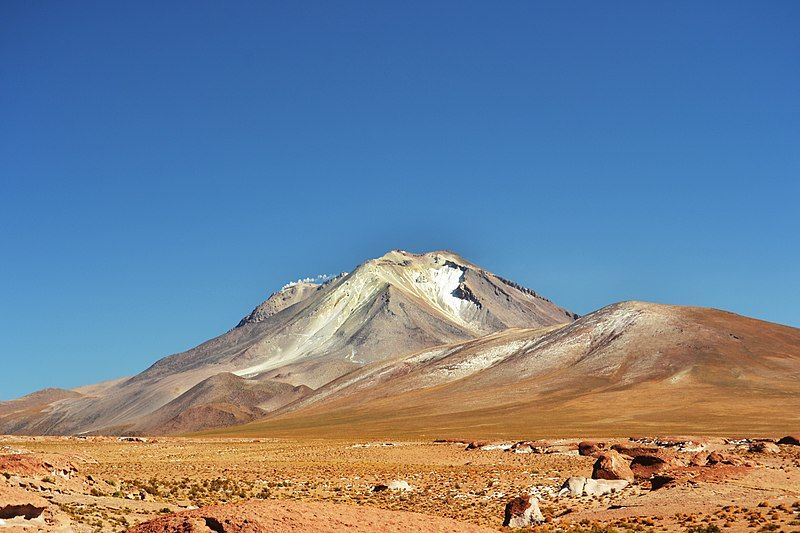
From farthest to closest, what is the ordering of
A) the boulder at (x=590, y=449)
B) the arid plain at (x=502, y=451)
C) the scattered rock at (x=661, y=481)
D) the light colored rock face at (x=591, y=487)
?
the boulder at (x=590, y=449)
the light colored rock face at (x=591, y=487)
the scattered rock at (x=661, y=481)
the arid plain at (x=502, y=451)

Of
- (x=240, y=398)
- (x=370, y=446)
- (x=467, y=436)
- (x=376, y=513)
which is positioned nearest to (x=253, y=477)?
(x=376, y=513)

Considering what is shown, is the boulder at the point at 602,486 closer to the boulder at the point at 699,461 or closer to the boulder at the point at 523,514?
the boulder at the point at 699,461

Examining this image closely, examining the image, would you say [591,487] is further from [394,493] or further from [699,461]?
[394,493]

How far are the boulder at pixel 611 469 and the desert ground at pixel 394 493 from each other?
16cm

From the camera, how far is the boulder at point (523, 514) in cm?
2550

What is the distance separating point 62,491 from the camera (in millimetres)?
26797

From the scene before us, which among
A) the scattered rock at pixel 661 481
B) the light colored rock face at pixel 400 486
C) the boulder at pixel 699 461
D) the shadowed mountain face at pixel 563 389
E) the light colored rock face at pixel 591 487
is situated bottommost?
the light colored rock face at pixel 400 486

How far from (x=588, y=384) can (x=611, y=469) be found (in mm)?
103299

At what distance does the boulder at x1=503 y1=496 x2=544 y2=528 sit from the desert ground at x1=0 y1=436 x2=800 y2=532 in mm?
252

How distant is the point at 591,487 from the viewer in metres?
31.3

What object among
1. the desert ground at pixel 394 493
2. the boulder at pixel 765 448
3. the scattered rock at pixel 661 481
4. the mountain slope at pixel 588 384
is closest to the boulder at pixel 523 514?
the desert ground at pixel 394 493

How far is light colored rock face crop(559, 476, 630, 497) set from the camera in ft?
101

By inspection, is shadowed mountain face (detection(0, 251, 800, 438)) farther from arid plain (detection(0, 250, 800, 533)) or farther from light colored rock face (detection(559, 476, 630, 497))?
light colored rock face (detection(559, 476, 630, 497))

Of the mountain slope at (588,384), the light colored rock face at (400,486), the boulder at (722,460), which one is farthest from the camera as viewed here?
the mountain slope at (588,384)
